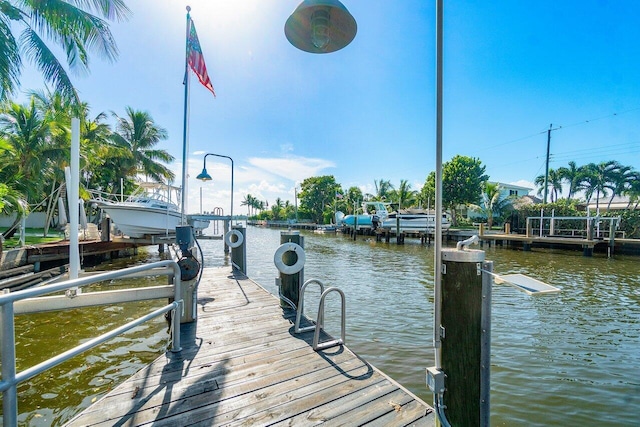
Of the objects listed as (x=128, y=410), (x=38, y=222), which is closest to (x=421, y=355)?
(x=128, y=410)

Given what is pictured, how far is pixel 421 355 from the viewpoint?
4.93m

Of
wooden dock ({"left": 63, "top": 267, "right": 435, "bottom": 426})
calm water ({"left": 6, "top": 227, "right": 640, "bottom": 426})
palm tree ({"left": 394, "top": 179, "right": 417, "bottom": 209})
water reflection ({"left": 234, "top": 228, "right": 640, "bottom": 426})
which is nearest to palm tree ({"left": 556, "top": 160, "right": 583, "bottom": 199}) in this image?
palm tree ({"left": 394, "top": 179, "right": 417, "bottom": 209})

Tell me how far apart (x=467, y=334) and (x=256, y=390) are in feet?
5.97

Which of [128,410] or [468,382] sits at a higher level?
[468,382]

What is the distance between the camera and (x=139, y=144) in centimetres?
2708

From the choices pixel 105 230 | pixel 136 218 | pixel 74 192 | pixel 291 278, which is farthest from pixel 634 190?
pixel 105 230

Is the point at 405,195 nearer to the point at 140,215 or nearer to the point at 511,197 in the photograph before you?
the point at 511,197

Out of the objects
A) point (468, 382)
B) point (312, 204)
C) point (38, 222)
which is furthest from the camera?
point (312, 204)

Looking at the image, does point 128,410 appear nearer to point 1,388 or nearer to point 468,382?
point 1,388

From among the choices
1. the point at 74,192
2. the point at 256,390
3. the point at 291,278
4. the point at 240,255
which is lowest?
the point at 256,390

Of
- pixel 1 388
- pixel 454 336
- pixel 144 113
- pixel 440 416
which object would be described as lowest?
pixel 440 416

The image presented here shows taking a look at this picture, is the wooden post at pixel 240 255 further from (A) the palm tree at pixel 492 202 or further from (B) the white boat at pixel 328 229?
(B) the white boat at pixel 328 229

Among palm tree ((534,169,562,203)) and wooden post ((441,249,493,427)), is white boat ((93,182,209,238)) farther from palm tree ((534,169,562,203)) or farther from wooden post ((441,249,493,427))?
palm tree ((534,169,562,203))

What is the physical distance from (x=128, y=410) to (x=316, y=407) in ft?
4.65
